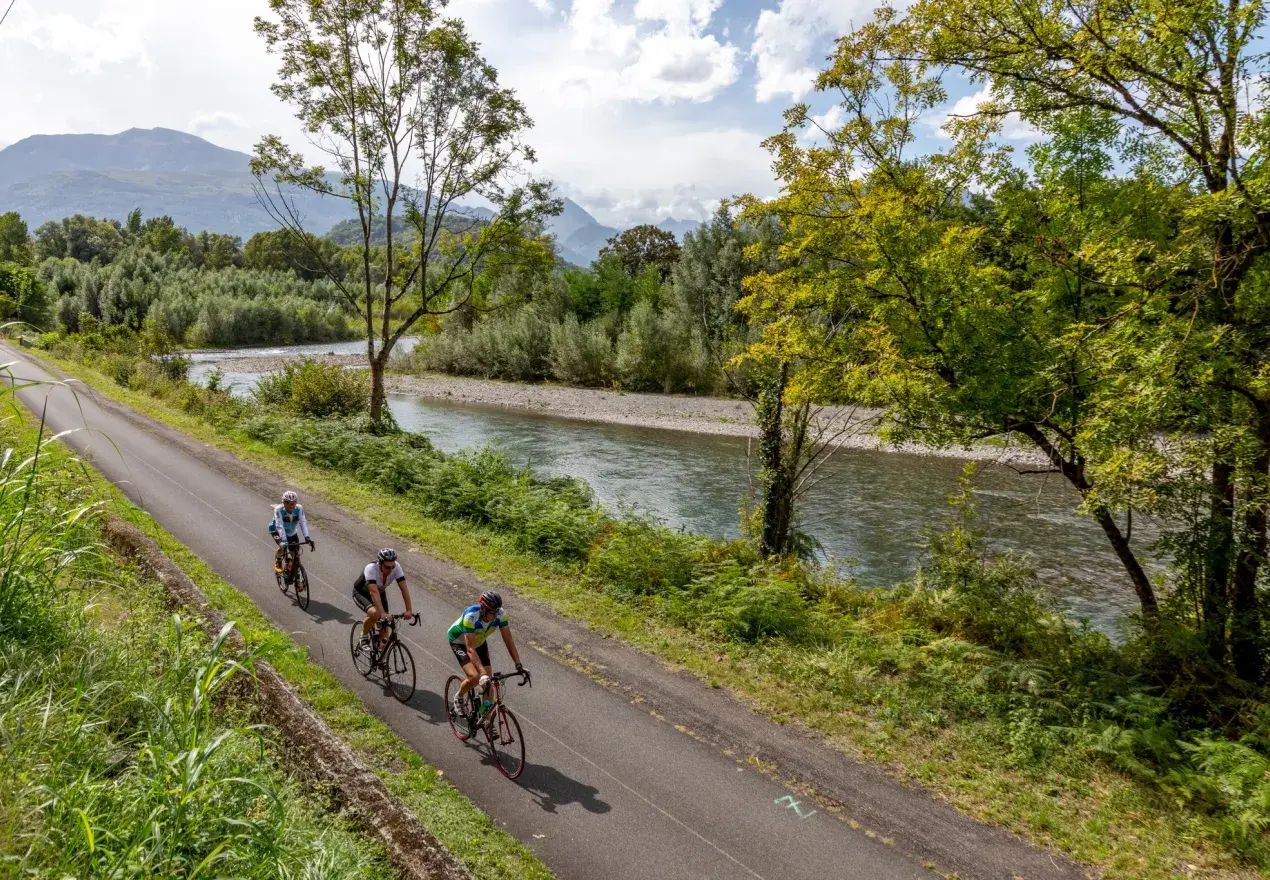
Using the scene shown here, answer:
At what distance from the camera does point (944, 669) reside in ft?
36.6

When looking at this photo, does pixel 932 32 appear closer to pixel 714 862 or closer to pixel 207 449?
pixel 714 862

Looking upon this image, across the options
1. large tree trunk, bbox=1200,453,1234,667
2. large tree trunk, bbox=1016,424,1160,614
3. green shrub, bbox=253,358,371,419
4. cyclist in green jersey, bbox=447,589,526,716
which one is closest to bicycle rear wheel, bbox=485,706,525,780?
cyclist in green jersey, bbox=447,589,526,716

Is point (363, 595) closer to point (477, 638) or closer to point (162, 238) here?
point (477, 638)

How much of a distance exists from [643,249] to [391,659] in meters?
67.8

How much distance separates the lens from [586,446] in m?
35.8

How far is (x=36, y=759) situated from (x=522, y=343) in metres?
58.8

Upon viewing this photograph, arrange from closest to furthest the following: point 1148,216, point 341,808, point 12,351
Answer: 1. point 341,808
2. point 1148,216
3. point 12,351

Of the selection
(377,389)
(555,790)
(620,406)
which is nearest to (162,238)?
(620,406)

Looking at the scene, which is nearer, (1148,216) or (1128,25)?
(1128,25)

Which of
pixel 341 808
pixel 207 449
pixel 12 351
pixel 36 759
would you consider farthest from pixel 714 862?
pixel 12 351

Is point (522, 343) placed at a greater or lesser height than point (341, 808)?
greater

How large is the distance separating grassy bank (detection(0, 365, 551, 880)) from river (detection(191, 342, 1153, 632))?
9.37 meters

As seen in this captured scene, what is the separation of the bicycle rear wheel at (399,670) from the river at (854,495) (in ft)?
27.3

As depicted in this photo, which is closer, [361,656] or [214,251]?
[361,656]
